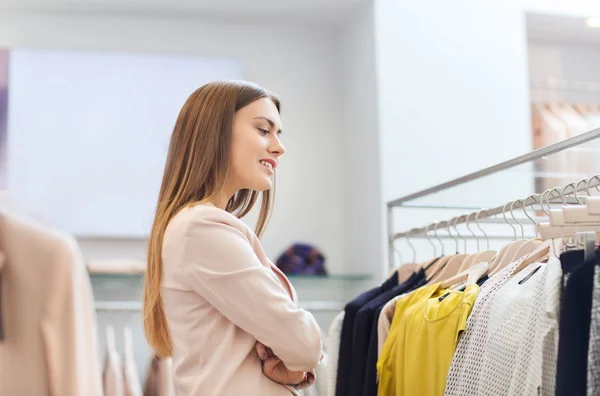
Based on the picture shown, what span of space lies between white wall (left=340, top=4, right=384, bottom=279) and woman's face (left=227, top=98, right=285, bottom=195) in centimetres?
171

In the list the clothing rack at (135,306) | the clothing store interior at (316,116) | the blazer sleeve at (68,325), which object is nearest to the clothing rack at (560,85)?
the clothing store interior at (316,116)

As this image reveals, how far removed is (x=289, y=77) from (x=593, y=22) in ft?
4.83

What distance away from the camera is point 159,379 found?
290 centimetres

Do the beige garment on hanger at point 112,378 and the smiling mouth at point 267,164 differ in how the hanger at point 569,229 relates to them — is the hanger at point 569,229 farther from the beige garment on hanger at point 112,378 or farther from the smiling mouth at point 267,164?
the beige garment on hanger at point 112,378

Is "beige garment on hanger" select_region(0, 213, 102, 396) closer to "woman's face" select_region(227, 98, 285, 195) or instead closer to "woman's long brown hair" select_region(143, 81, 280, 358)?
"woman's long brown hair" select_region(143, 81, 280, 358)

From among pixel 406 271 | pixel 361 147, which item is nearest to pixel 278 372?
pixel 406 271

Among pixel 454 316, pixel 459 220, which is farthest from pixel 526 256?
pixel 459 220

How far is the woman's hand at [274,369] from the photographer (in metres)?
1.40

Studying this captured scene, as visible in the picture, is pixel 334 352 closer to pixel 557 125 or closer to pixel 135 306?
pixel 135 306

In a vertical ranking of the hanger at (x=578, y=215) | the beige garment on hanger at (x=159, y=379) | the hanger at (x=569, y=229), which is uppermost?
the hanger at (x=578, y=215)

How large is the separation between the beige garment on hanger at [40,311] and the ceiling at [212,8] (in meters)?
2.25

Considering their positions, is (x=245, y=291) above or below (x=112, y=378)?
above

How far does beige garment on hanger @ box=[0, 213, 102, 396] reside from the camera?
1.35 meters

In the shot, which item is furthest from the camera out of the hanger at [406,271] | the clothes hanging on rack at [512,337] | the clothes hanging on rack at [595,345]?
the hanger at [406,271]
